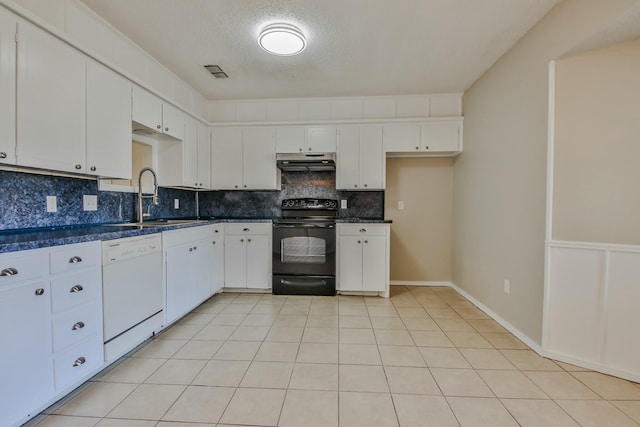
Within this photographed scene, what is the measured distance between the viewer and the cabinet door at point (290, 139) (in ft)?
11.8

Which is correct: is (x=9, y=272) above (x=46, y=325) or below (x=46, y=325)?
above

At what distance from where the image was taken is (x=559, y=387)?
1.71 m

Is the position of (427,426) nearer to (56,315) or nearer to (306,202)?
(56,315)

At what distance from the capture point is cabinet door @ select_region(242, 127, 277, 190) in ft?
11.9

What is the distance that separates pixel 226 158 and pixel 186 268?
1.62 metres

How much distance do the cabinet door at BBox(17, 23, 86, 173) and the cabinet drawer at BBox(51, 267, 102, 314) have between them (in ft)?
2.29

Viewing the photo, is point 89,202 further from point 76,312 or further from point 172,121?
point 172,121

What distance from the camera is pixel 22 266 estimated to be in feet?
4.31

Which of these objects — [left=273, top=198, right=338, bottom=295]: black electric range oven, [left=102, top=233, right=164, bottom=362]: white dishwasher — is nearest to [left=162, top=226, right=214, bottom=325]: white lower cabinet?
[left=102, top=233, right=164, bottom=362]: white dishwasher

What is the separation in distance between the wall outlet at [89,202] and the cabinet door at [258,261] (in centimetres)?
157

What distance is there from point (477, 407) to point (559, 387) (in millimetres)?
638

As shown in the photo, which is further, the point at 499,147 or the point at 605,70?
the point at 499,147

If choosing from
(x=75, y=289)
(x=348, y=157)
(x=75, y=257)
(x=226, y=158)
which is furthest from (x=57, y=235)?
(x=348, y=157)

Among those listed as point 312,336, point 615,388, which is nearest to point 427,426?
point 312,336
